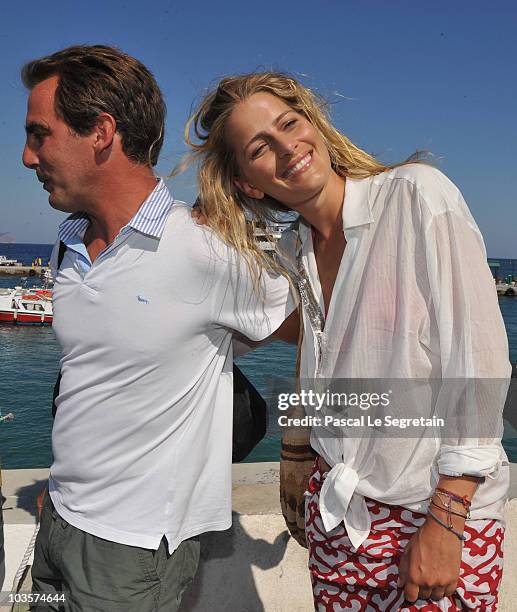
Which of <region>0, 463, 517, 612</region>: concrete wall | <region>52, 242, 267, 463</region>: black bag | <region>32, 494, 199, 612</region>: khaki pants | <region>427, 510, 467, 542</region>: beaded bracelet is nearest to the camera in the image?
<region>427, 510, 467, 542</region>: beaded bracelet

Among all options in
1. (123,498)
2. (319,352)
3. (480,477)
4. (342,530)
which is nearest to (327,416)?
(319,352)

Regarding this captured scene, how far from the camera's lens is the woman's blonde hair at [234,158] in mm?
1979

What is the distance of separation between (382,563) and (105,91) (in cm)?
166

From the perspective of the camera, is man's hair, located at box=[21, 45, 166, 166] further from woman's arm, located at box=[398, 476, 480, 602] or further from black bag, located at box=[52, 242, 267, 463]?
woman's arm, located at box=[398, 476, 480, 602]

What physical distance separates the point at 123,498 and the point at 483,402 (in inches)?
41.7

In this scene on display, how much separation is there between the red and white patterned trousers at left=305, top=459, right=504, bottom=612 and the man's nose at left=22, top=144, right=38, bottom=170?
1337 millimetres

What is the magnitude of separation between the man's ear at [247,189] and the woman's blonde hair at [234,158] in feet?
0.05

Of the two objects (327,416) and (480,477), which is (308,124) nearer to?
(327,416)

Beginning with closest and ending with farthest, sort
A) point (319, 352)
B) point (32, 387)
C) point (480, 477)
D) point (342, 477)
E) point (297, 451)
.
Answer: point (480, 477) < point (342, 477) < point (319, 352) < point (297, 451) < point (32, 387)

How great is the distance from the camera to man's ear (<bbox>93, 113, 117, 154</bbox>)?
189cm

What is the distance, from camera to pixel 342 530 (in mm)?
1779

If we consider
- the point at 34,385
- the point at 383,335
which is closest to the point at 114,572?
the point at 383,335

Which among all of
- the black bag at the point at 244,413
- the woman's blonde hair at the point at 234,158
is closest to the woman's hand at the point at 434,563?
the black bag at the point at 244,413

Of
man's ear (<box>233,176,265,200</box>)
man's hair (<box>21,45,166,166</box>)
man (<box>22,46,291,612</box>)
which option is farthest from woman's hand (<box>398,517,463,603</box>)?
man's hair (<box>21,45,166,166</box>)
